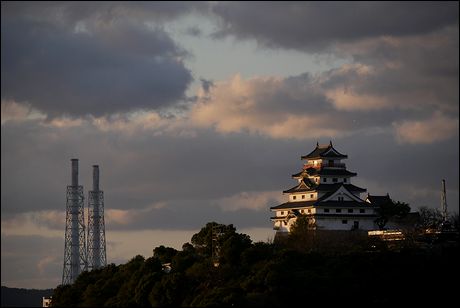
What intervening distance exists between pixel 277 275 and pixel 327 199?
22392mm

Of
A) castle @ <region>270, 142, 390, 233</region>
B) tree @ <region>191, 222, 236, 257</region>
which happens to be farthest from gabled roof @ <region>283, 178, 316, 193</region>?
tree @ <region>191, 222, 236, 257</region>

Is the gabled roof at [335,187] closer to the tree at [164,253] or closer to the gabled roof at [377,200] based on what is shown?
the gabled roof at [377,200]

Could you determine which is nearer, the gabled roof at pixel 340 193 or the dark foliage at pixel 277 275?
the dark foliage at pixel 277 275

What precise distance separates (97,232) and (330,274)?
50.3 metres

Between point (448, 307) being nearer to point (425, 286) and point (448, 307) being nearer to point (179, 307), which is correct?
point (425, 286)

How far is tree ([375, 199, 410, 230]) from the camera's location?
4124 inches

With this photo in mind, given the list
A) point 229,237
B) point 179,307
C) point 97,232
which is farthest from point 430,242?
point 97,232

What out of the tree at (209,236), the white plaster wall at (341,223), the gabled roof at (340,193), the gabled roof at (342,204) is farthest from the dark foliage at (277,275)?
the gabled roof at (340,193)

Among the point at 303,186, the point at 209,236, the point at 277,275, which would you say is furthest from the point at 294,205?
the point at 277,275

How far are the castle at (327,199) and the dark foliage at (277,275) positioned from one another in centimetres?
386

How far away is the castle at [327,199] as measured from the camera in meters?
104

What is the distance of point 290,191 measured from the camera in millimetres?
109438

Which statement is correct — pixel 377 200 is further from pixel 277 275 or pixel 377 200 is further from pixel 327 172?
pixel 277 275

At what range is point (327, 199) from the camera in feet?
344
